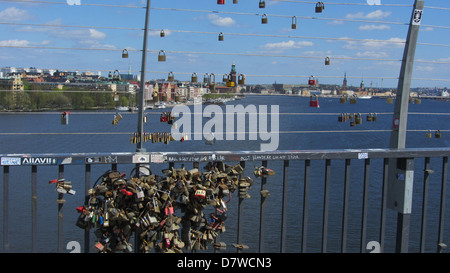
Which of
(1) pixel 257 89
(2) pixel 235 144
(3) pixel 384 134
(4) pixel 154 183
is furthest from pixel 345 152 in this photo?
(3) pixel 384 134

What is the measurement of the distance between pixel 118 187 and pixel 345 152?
1675mm

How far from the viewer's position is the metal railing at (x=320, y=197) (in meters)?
3.34

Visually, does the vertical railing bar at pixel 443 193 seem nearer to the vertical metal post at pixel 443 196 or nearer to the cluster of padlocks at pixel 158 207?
the vertical metal post at pixel 443 196

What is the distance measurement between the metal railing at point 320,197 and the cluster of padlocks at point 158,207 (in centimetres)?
10

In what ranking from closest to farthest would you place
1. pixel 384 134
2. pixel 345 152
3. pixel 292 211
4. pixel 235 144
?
pixel 345 152 < pixel 292 211 < pixel 235 144 < pixel 384 134

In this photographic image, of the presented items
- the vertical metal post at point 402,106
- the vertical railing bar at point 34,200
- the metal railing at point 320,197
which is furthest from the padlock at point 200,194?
the vertical metal post at point 402,106

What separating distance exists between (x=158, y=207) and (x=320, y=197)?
25679 mm

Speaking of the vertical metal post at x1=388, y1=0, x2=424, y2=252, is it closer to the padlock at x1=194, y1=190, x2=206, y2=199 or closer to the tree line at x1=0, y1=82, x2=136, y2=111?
the padlock at x1=194, y1=190, x2=206, y2=199

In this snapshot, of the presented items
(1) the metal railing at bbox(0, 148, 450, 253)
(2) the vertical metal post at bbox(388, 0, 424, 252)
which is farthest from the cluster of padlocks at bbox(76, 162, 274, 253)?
(2) the vertical metal post at bbox(388, 0, 424, 252)

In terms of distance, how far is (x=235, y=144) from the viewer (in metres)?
47.8

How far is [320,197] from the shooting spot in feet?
92.7

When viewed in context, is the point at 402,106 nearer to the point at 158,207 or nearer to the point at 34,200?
the point at 158,207

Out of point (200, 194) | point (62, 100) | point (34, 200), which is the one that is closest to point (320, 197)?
point (62, 100)
